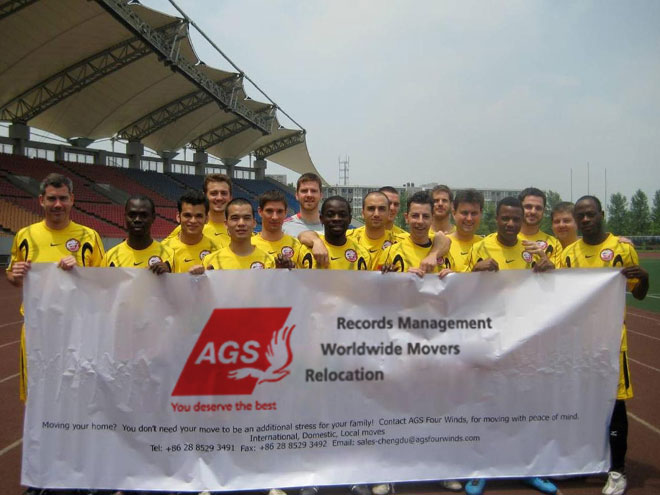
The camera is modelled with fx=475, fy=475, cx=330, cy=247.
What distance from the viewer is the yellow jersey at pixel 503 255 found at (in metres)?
3.61

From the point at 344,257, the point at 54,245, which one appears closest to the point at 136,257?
the point at 54,245

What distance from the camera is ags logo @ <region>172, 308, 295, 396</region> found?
306 centimetres

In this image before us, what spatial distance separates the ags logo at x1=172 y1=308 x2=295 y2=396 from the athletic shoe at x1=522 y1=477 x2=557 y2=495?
1844mm

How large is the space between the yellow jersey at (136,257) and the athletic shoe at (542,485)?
296cm

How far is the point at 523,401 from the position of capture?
3205 mm

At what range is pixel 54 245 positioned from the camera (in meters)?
3.45

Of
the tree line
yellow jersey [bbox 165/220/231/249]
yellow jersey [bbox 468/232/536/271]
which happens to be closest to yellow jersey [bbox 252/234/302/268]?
yellow jersey [bbox 165/220/231/249]

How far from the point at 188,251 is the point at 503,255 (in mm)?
2501

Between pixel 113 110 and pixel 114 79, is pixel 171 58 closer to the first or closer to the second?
pixel 114 79

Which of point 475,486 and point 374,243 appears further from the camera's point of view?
point 374,243

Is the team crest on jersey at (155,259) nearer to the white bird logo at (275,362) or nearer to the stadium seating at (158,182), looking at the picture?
the white bird logo at (275,362)

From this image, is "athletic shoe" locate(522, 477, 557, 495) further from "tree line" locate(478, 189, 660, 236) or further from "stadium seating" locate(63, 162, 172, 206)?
"tree line" locate(478, 189, 660, 236)

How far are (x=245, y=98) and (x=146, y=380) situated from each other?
26230 mm

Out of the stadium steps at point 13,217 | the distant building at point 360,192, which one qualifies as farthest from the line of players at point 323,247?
the distant building at point 360,192
